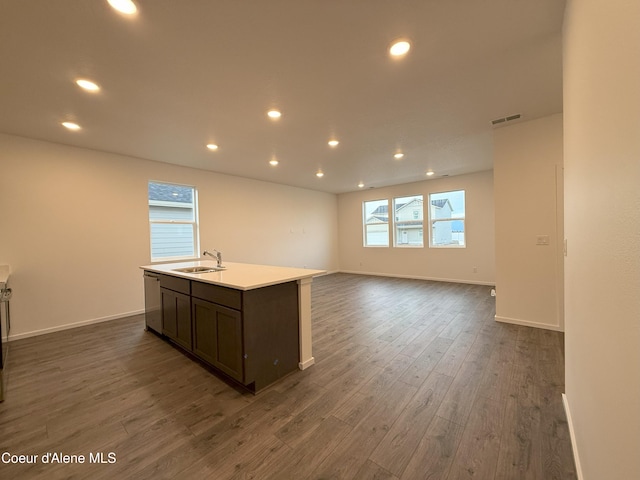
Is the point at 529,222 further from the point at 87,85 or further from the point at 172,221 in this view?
the point at 172,221

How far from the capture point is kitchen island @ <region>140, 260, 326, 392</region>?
2043 millimetres

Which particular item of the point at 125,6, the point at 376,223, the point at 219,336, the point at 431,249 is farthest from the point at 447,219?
the point at 125,6

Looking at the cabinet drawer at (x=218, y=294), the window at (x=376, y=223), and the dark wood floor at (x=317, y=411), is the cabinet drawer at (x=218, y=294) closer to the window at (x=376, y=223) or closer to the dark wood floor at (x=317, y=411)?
the dark wood floor at (x=317, y=411)

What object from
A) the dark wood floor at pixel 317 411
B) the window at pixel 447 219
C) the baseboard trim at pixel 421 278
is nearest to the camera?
the dark wood floor at pixel 317 411

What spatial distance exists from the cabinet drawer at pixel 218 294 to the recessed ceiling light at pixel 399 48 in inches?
84.3

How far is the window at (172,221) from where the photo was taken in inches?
182

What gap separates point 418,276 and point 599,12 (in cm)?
655

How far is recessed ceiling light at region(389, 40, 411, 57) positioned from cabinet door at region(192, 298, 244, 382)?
2294mm

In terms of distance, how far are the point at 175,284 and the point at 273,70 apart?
2.31 m

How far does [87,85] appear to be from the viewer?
2.27 meters

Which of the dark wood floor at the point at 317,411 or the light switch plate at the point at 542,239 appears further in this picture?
the light switch plate at the point at 542,239

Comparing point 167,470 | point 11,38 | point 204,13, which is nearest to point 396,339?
point 167,470

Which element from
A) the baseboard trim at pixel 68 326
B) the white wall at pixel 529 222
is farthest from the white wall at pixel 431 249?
the baseboard trim at pixel 68 326

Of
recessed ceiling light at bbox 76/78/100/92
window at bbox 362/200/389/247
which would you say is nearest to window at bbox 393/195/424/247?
window at bbox 362/200/389/247
